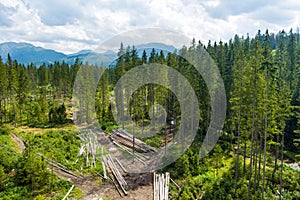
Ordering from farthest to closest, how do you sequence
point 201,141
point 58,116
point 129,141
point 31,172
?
point 58,116
point 201,141
point 129,141
point 31,172

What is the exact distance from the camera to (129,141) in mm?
29406

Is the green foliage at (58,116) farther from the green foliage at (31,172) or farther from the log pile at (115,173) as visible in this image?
the green foliage at (31,172)

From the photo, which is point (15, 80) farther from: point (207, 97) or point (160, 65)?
point (207, 97)

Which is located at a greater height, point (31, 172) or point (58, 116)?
point (58, 116)

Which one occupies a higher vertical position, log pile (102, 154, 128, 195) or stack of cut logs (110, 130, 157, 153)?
stack of cut logs (110, 130, 157, 153)

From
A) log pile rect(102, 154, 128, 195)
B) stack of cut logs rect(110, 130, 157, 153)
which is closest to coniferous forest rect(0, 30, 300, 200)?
log pile rect(102, 154, 128, 195)

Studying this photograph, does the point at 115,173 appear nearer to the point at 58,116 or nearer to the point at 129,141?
the point at 129,141

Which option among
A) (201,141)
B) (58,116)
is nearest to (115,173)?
(201,141)

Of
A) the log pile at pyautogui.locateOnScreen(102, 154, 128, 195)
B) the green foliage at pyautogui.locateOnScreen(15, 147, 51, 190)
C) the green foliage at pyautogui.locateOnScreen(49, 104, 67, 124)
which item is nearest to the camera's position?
the green foliage at pyautogui.locateOnScreen(15, 147, 51, 190)

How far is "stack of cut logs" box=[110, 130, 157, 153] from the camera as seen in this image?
27.2 m

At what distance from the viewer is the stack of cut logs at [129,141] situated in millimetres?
27156

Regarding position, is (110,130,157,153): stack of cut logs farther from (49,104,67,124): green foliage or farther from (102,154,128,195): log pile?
(49,104,67,124): green foliage

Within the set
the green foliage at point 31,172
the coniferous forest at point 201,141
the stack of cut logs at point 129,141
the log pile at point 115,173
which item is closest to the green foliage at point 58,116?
the coniferous forest at point 201,141

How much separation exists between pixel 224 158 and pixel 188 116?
6.24 m
